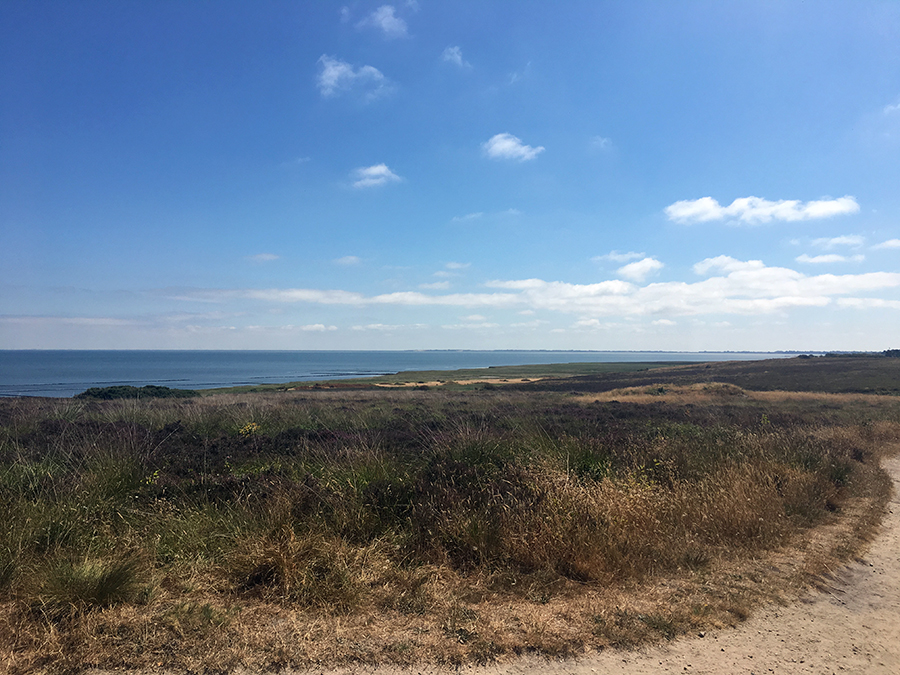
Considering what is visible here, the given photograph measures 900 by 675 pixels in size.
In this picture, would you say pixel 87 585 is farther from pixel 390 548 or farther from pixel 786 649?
pixel 786 649

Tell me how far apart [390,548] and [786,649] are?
144 inches

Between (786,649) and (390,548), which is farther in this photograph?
(390,548)

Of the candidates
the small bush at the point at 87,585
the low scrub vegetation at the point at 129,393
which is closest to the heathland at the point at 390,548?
the small bush at the point at 87,585

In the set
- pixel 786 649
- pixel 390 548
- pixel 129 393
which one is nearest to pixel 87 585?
pixel 390 548

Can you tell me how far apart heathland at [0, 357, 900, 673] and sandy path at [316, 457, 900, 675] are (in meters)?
0.17

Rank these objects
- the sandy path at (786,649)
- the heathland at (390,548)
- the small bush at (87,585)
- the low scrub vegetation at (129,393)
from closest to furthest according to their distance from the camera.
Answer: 1. the sandy path at (786,649)
2. the heathland at (390,548)
3. the small bush at (87,585)
4. the low scrub vegetation at (129,393)

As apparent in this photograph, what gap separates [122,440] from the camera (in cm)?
884

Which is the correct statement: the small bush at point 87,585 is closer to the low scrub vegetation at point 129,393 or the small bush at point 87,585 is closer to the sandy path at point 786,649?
the sandy path at point 786,649

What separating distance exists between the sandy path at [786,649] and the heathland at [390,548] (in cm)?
17

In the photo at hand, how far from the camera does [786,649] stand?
397cm

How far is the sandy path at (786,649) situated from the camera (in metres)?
3.63

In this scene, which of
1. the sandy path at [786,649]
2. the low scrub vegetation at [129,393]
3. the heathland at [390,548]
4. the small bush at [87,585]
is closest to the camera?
the sandy path at [786,649]

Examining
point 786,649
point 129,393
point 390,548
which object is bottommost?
point 129,393

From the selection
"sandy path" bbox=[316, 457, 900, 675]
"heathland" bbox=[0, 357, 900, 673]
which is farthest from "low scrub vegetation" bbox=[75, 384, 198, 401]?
"sandy path" bbox=[316, 457, 900, 675]
